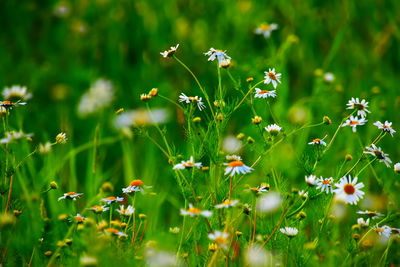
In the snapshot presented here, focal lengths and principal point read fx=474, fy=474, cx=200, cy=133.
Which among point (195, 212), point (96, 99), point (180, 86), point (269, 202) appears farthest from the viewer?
point (180, 86)

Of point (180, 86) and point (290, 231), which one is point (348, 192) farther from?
point (180, 86)

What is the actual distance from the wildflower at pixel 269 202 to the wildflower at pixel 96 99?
115 cm

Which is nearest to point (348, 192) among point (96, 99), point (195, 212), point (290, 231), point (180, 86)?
point (290, 231)

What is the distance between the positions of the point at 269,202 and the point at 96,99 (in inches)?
49.4

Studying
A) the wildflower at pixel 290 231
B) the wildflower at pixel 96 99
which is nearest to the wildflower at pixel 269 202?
the wildflower at pixel 290 231

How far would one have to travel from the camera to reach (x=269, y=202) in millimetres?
988

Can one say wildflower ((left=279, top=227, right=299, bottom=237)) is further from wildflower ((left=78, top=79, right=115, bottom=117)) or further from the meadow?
wildflower ((left=78, top=79, right=115, bottom=117))

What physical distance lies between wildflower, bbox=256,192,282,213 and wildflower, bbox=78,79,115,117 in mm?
1152

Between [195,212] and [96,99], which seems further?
[96,99]

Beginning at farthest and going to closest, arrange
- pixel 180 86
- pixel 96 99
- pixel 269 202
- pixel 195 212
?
1. pixel 180 86
2. pixel 96 99
3. pixel 269 202
4. pixel 195 212

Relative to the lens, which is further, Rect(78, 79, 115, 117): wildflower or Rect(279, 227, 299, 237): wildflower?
Rect(78, 79, 115, 117): wildflower

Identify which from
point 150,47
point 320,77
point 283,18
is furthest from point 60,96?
point 283,18

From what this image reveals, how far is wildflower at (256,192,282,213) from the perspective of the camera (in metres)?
0.97

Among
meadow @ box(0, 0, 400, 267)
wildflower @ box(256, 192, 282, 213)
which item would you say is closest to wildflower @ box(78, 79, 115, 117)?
meadow @ box(0, 0, 400, 267)
